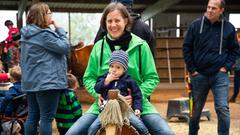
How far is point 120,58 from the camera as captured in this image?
8.64ft

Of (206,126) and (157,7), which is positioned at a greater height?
(157,7)

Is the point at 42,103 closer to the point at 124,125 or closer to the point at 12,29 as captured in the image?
the point at 124,125

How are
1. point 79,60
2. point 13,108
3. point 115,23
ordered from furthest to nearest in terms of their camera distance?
1. point 79,60
2. point 13,108
3. point 115,23

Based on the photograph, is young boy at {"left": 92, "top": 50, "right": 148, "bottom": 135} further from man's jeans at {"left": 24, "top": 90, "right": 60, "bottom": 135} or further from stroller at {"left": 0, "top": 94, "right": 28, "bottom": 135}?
stroller at {"left": 0, "top": 94, "right": 28, "bottom": 135}

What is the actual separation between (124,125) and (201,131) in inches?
147

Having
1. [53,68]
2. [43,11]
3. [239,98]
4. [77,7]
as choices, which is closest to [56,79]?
[53,68]

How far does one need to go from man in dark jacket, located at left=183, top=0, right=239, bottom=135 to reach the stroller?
1.83 meters

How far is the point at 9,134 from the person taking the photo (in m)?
4.91

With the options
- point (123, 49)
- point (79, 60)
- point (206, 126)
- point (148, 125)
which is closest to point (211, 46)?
point (123, 49)

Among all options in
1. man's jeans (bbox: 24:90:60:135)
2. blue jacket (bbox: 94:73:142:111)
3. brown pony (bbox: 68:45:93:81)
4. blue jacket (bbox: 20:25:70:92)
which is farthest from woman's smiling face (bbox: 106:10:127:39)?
brown pony (bbox: 68:45:93:81)

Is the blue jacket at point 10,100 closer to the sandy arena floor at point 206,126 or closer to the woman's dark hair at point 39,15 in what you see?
the sandy arena floor at point 206,126

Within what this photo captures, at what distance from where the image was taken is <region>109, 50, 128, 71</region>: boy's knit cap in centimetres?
263

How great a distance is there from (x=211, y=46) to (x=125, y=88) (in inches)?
71.8

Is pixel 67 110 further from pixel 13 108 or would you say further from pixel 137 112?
pixel 137 112
